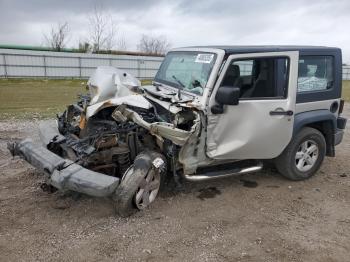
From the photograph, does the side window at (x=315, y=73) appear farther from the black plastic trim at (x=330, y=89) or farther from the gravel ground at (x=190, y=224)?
the gravel ground at (x=190, y=224)

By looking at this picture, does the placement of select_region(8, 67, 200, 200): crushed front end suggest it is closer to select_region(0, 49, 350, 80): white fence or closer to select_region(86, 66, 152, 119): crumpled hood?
select_region(86, 66, 152, 119): crumpled hood

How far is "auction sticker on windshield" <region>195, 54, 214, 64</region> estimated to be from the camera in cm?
463

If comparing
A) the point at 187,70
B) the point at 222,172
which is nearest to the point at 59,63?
the point at 187,70

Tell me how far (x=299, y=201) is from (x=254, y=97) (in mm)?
1495

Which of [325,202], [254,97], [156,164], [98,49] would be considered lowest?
[325,202]

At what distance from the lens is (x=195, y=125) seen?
14.0 ft

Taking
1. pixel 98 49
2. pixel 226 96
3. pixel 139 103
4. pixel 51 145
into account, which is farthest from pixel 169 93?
pixel 98 49

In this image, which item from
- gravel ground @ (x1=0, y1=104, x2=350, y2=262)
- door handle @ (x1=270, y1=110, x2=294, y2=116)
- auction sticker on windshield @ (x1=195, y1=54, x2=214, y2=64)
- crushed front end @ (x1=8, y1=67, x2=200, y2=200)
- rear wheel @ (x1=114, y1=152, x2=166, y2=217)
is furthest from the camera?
door handle @ (x1=270, y1=110, x2=294, y2=116)

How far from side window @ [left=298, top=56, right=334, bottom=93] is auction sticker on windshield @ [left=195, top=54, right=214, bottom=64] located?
1356 mm

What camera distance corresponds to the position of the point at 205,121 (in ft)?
14.4

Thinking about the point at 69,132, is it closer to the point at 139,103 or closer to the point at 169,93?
the point at 139,103

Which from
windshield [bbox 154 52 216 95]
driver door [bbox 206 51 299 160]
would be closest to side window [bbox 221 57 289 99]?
driver door [bbox 206 51 299 160]

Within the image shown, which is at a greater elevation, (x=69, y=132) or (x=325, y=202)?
(x=69, y=132)

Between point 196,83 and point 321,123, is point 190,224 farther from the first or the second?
point 321,123
